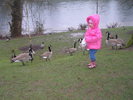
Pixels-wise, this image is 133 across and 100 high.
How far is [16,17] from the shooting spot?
23312 mm

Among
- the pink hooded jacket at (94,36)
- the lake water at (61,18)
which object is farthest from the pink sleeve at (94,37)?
the lake water at (61,18)

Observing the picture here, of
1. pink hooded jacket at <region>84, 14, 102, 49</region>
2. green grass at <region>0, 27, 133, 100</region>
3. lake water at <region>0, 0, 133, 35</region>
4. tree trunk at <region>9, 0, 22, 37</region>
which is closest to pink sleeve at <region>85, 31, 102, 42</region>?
pink hooded jacket at <region>84, 14, 102, 49</region>

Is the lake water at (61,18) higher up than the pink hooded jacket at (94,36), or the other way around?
the lake water at (61,18)

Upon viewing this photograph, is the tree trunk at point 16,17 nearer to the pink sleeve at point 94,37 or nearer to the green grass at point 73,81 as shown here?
the green grass at point 73,81

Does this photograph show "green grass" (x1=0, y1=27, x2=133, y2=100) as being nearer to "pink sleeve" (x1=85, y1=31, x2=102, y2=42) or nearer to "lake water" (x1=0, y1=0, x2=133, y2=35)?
"pink sleeve" (x1=85, y1=31, x2=102, y2=42)

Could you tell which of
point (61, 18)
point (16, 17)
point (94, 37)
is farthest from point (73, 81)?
point (61, 18)

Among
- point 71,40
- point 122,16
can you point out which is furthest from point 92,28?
point 122,16

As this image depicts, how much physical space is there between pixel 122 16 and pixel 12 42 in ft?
66.1

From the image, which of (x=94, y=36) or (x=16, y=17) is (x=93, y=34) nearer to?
(x=94, y=36)

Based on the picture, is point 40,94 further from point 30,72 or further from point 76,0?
point 76,0

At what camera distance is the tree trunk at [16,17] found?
22812 mm

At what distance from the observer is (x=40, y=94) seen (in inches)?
268

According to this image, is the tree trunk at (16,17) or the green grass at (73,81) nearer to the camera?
the green grass at (73,81)

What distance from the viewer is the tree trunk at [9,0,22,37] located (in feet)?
74.8
